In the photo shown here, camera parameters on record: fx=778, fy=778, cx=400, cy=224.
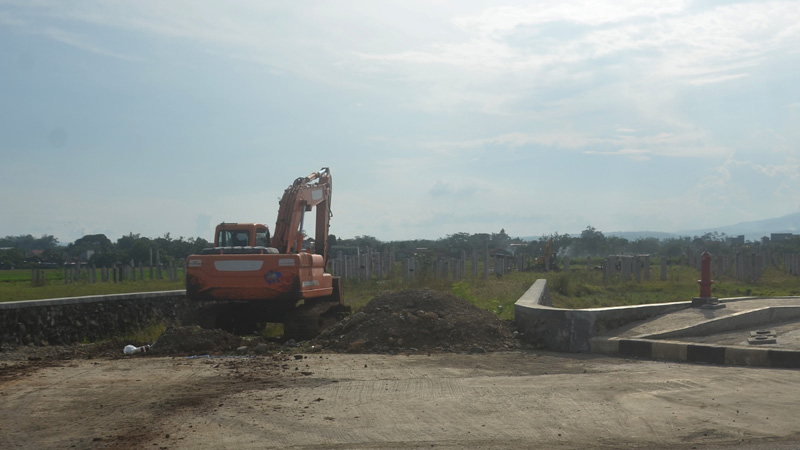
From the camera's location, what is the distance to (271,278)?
45.6ft

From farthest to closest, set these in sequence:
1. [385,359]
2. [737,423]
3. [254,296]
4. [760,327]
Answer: [254,296], [760,327], [385,359], [737,423]

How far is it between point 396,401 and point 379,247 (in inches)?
3213

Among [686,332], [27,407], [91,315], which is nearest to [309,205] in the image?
[91,315]

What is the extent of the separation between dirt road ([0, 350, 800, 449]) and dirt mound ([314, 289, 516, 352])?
1480mm

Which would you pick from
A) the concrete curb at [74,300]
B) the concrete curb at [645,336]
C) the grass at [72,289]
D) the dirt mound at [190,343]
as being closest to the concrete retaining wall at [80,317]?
the concrete curb at [74,300]

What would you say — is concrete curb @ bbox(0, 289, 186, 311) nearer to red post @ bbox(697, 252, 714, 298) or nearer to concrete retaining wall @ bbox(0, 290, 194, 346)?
concrete retaining wall @ bbox(0, 290, 194, 346)

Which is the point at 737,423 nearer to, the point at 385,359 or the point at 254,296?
the point at 385,359

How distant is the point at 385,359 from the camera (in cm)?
1043

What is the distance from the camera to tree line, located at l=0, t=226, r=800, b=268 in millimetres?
68625

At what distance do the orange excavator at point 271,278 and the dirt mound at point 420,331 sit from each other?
173 centimetres

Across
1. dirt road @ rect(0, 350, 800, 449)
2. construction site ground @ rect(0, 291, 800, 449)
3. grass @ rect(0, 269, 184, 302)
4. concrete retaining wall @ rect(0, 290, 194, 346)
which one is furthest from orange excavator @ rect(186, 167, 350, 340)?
grass @ rect(0, 269, 184, 302)

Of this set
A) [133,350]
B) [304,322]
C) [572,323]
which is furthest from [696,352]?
[133,350]

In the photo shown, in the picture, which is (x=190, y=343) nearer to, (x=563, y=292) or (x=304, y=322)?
(x=304, y=322)

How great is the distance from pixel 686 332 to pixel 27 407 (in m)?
8.32
